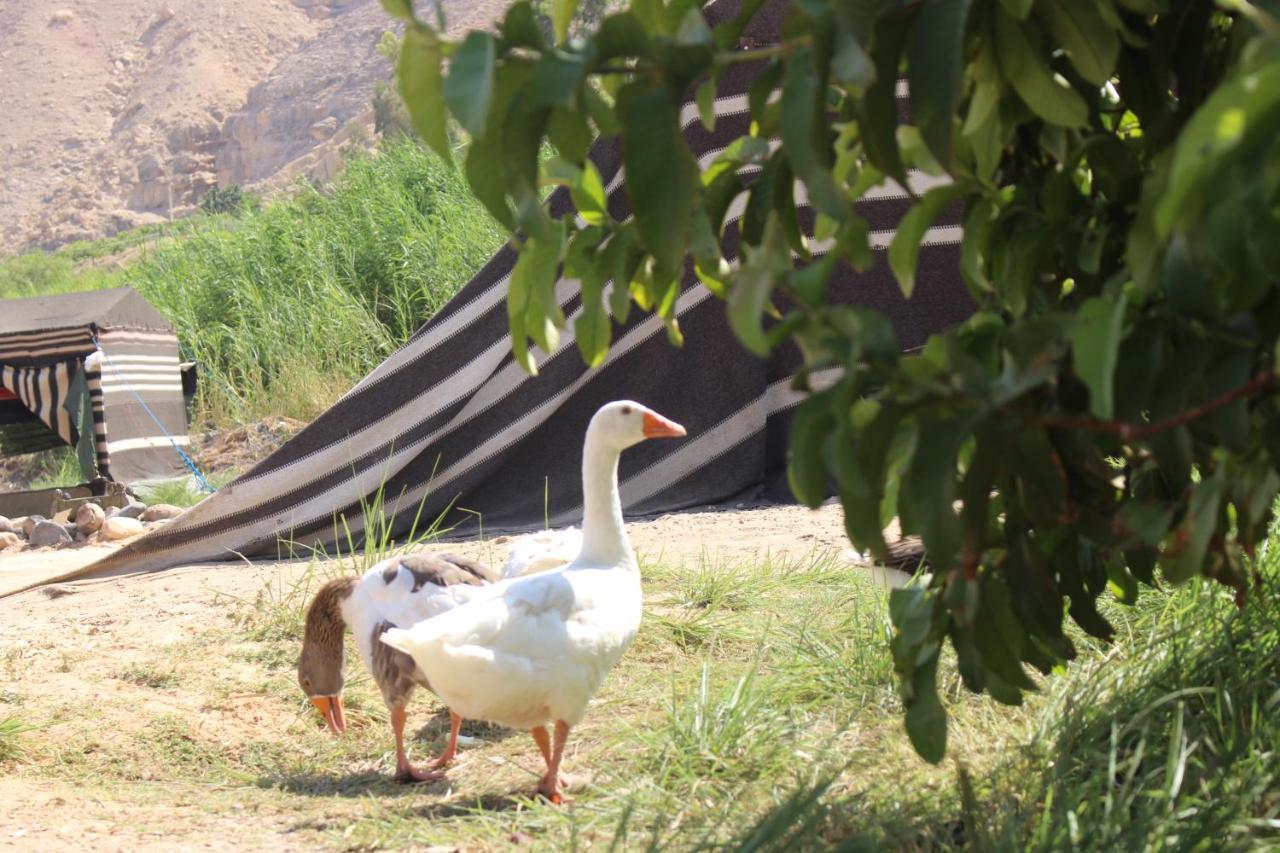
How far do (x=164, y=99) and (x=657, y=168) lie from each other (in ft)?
174

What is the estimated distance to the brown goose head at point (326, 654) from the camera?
360cm

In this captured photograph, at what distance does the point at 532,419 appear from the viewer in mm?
5770

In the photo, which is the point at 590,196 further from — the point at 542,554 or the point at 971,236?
the point at 542,554

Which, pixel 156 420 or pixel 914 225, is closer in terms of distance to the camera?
pixel 914 225

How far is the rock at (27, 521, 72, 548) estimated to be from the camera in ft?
24.6

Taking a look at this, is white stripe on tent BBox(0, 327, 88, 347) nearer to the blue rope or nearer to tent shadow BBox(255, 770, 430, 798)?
the blue rope

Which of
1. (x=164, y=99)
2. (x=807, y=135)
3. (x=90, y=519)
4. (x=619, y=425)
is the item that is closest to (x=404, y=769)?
(x=619, y=425)

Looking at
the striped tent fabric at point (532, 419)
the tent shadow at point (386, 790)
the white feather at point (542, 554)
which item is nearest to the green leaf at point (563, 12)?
the tent shadow at point (386, 790)

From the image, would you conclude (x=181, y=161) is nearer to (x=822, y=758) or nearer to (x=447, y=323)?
(x=447, y=323)

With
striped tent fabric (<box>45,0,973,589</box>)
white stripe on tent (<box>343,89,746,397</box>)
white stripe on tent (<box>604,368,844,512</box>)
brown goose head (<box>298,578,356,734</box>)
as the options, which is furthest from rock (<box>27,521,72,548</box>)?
brown goose head (<box>298,578,356,734</box>)

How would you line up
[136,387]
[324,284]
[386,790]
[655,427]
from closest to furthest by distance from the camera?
[386,790] → [655,427] → [136,387] → [324,284]

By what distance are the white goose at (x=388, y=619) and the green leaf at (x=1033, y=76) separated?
2264mm

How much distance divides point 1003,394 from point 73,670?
3.60m

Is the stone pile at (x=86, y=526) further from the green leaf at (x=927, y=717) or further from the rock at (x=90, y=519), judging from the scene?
the green leaf at (x=927, y=717)
